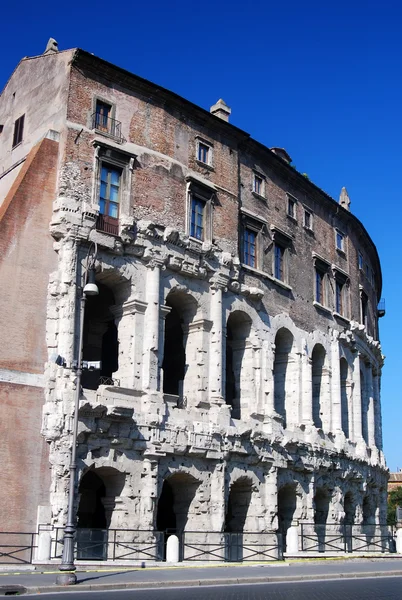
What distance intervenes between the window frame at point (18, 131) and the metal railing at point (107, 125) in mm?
3184

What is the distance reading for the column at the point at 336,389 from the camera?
121ft

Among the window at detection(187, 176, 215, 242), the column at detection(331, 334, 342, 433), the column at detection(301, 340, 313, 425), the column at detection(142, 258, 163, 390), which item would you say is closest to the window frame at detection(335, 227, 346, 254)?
the column at detection(331, 334, 342, 433)

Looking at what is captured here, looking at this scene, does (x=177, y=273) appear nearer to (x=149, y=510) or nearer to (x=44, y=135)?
(x=44, y=135)

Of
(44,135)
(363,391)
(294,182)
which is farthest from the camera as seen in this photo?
(363,391)

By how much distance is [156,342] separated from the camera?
26.3 meters

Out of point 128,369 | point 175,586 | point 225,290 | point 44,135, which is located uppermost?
point 44,135

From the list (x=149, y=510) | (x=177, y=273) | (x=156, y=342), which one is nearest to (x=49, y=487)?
(x=149, y=510)

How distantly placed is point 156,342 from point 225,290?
187 inches

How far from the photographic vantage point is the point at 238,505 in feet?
99.1

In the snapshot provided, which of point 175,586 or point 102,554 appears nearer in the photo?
point 175,586

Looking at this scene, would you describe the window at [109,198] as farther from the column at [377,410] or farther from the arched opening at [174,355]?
the column at [377,410]

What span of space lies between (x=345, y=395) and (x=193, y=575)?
21.8 metres

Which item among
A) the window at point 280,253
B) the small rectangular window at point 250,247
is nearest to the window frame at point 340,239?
the window at point 280,253

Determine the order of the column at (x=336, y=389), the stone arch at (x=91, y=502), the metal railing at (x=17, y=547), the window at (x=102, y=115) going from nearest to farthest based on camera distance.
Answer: the metal railing at (x=17, y=547)
the window at (x=102, y=115)
the stone arch at (x=91, y=502)
the column at (x=336, y=389)
